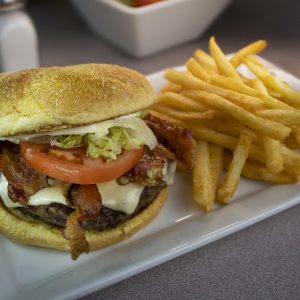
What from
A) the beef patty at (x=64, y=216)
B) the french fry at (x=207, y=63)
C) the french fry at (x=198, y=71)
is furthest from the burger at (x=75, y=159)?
the french fry at (x=207, y=63)

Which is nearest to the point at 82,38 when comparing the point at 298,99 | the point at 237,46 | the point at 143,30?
the point at 143,30

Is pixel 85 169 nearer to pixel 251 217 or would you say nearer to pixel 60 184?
pixel 60 184

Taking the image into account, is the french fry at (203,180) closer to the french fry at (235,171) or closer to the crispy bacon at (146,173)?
the french fry at (235,171)

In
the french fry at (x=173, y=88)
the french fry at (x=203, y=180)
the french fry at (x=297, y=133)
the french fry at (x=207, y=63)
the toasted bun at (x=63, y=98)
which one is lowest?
the french fry at (x=203, y=180)

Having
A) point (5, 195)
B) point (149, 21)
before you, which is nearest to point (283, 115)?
point (5, 195)

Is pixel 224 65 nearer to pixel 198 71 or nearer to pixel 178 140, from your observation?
pixel 198 71

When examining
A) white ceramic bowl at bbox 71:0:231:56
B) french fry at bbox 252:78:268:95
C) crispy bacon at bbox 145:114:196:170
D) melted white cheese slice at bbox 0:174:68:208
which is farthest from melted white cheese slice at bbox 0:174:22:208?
white ceramic bowl at bbox 71:0:231:56

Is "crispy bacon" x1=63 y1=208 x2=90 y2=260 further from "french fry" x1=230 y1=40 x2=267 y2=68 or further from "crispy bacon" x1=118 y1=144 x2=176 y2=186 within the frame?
"french fry" x1=230 y1=40 x2=267 y2=68
